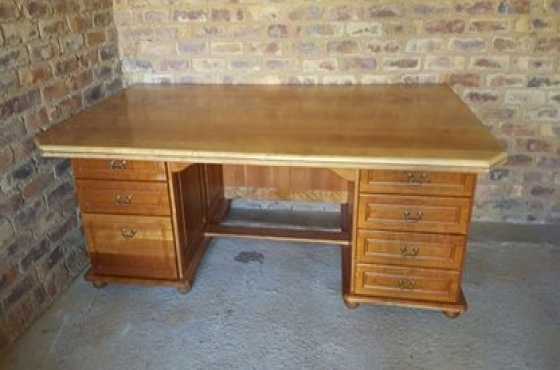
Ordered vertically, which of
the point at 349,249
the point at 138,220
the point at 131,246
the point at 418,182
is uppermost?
the point at 418,182

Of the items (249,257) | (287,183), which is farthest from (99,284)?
(287,183)

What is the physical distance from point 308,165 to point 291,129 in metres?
0.28

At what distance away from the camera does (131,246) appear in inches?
87.0

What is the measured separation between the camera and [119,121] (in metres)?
2.16

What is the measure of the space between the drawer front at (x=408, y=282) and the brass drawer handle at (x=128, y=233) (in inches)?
38.8

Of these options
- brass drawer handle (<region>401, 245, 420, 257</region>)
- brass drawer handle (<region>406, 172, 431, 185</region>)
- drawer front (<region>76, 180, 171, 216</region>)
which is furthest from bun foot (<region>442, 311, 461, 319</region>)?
Answer: drawer front (<region>76, 180, 171, 216</region>)

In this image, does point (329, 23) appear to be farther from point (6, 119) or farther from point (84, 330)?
point (84, 330)

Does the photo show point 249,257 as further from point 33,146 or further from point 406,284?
point 33,146

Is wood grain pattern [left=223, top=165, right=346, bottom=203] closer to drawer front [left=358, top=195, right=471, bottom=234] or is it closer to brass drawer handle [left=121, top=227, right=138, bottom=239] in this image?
drawer front [left=358, top=195, right=471, bottom=234]

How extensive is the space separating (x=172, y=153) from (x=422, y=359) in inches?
48.7

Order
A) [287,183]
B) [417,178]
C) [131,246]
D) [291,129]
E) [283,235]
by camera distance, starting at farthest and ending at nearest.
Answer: [287,183] < [283,235] < [131,246] < [291,129] < [417,178]

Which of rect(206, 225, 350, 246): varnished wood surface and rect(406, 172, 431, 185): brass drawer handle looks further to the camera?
rect(206, 225, 350, 246): varnished wood surface

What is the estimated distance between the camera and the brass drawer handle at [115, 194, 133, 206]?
210cm

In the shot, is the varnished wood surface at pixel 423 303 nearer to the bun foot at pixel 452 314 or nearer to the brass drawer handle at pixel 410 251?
the bun foot at pixel 452 314
